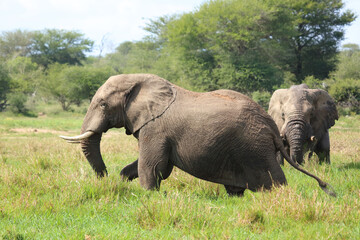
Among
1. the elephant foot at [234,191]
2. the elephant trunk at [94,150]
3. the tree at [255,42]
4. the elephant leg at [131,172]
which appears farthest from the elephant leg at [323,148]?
the tree at [255,42]

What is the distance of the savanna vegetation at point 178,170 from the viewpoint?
3711mm

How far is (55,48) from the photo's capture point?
2472 inches

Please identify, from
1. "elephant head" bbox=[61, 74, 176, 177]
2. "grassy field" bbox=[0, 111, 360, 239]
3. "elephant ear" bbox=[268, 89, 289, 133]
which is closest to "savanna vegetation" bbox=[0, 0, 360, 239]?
"grassy field" bbox=[0, 111, 360, 239]

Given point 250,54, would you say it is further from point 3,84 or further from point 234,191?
point 234,191

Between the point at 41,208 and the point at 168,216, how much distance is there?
4.43ft

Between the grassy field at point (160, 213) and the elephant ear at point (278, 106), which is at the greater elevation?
the elephant ear at point (278, 106)

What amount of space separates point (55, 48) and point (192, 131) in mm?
62030

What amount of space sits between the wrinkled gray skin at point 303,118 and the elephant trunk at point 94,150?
343cm

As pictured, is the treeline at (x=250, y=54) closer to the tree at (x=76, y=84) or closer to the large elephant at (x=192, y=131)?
the tree at (x=76, y=84)

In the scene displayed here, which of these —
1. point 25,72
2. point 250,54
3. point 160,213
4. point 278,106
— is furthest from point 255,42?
point 25,72

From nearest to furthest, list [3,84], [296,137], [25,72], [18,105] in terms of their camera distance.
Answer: [296,137] < [18,105] < [3,84] < [25,72]

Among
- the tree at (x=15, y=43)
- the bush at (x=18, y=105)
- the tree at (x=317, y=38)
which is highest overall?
the tree at (x=317, y=38)

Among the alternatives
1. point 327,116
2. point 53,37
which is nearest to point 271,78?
point 327,116

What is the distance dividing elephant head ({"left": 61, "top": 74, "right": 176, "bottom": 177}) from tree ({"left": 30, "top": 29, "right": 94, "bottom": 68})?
2343 inches
